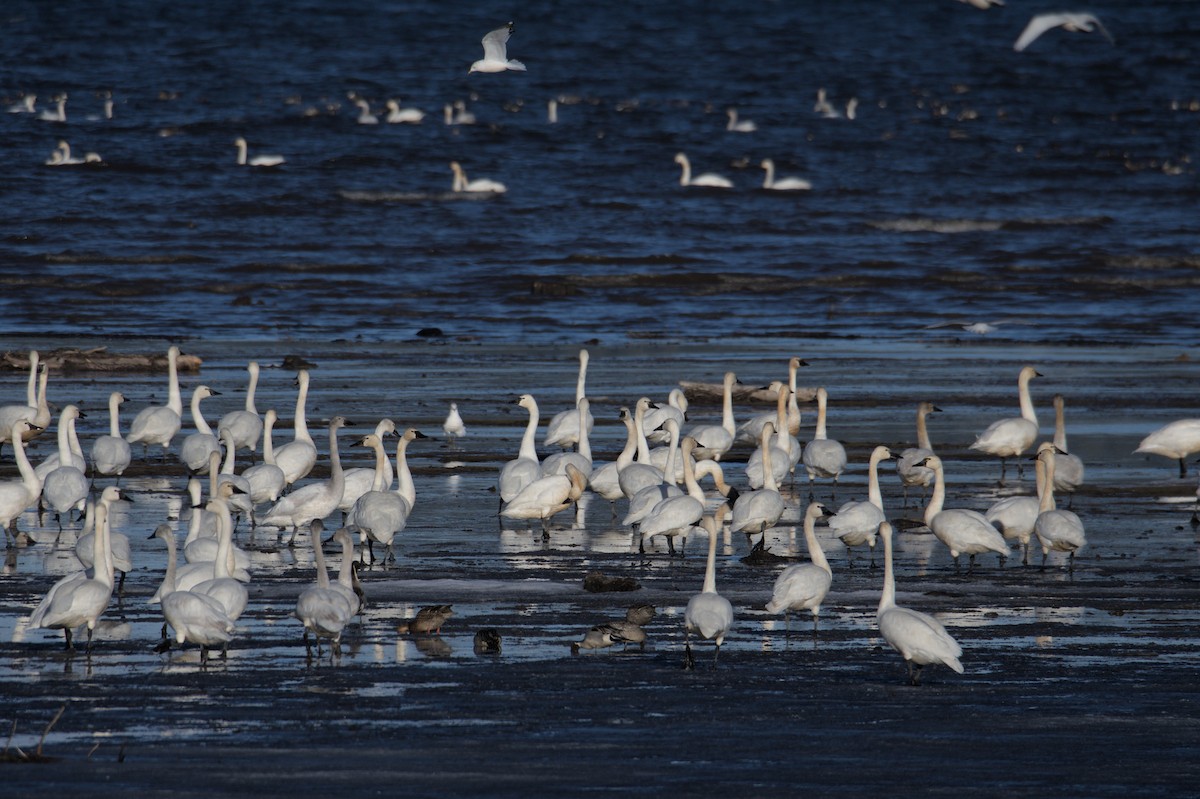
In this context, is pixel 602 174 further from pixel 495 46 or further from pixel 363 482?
pixel 363 482

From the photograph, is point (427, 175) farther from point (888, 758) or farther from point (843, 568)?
point (888, 758)

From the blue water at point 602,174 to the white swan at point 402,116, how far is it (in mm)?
656

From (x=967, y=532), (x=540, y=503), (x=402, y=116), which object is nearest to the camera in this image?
(x=967, y=532)

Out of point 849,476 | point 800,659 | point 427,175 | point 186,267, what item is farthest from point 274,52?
point 800,659

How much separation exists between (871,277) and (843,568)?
24.2 m

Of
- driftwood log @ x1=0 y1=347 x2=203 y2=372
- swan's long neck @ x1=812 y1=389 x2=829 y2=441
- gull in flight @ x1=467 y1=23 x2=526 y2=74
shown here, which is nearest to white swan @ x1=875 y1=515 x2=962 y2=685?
gull in flight @ x1=467 y1=23 x2=526 y2=74

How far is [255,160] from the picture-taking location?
5766cm

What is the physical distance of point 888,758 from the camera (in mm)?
7145

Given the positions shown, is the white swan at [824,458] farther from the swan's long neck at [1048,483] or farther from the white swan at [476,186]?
the white swan at [476,186]

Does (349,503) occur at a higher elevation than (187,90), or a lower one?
lower

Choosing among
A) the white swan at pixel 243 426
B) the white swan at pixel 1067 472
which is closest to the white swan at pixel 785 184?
the white swan at pixel 243 426

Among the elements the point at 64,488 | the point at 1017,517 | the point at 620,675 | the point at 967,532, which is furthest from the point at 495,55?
the point at 620,675

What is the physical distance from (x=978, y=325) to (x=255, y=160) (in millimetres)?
34814

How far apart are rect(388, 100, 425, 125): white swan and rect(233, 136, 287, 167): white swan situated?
11.0 m
